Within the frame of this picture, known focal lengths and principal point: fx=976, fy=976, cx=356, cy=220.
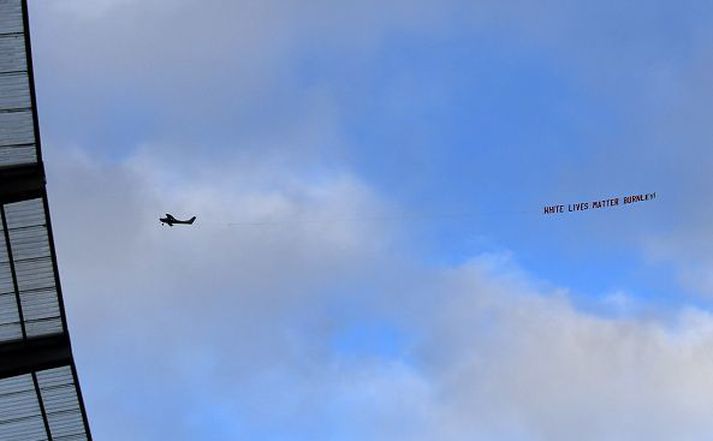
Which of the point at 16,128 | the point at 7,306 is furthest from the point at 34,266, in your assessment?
the point at 16,128

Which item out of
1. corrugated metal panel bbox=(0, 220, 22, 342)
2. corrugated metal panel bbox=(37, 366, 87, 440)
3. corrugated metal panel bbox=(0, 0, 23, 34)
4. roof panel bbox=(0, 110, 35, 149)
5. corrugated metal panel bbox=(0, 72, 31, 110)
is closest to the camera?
corrugated metal panel bbox=(0, 0, 23, 34)

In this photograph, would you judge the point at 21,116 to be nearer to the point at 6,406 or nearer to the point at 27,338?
the point at 27,338

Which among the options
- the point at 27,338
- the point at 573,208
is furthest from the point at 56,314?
the point at 573,208

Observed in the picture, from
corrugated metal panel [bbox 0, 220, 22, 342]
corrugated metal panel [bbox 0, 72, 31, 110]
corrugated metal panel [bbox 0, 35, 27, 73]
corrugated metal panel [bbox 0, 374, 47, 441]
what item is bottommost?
corrugated metal panel [bbox 0, 374, 47, 441]

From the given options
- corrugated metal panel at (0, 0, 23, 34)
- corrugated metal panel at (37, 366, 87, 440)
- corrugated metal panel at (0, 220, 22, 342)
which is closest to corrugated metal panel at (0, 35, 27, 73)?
corrugated metal panel at (0, 0, 23, 34)

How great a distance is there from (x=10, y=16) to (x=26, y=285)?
11069 mm

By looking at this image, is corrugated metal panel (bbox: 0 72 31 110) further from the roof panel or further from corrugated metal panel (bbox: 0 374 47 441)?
corrugated metal panel (bbox: 0 374 47 441)

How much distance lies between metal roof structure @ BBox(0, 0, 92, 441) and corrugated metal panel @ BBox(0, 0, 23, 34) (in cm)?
3

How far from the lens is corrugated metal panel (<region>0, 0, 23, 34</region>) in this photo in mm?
33906

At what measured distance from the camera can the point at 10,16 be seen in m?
34.2

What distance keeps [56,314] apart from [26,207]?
509cm

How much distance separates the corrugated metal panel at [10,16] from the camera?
33.9 meters

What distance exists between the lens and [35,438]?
42219 mm

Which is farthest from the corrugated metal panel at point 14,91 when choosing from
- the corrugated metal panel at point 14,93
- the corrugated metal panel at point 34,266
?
the corrugated metal panel at point 34,266
